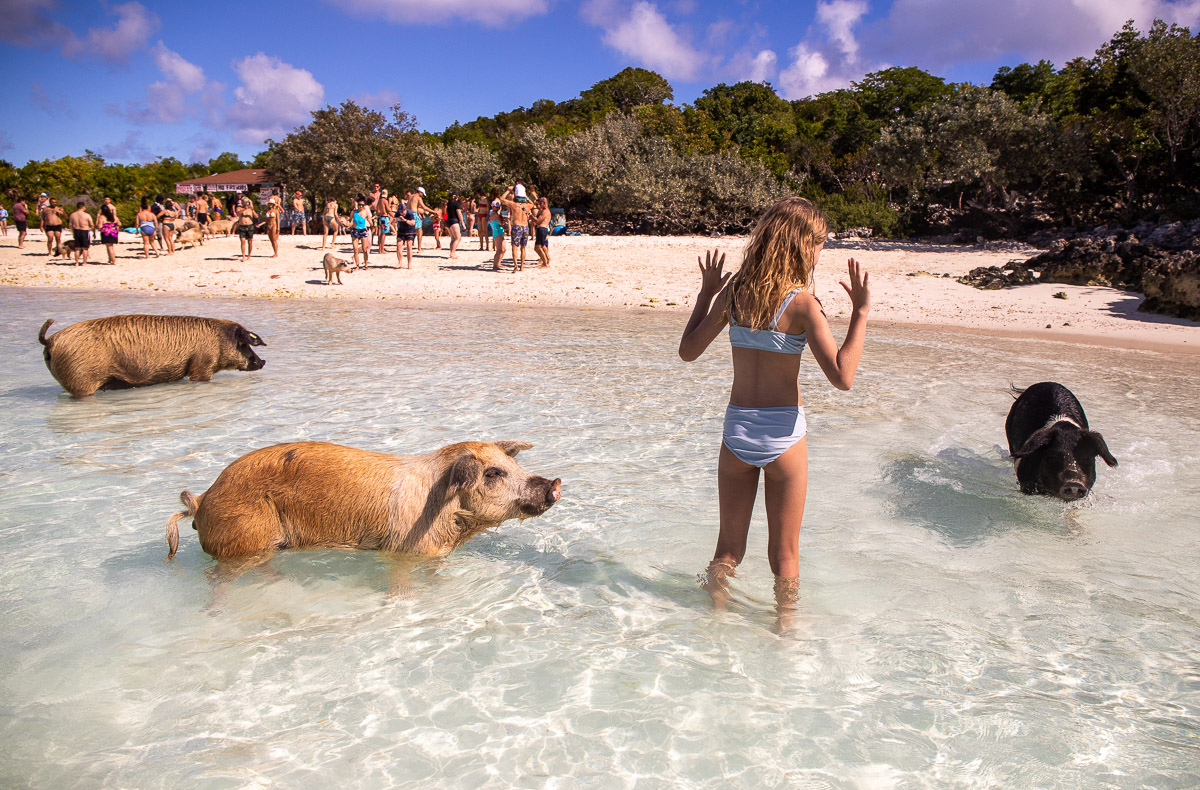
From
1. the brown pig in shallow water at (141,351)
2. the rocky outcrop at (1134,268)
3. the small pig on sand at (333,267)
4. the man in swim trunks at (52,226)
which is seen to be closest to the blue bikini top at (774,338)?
the brown pig in shallow water at (141,351)

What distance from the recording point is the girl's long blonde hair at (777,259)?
3.35 m

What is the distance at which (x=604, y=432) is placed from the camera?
7.09 metres

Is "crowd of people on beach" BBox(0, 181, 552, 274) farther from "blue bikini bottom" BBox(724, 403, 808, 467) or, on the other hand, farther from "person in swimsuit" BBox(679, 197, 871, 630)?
"blue bikini bottom" BBox(724, 403, 808, 467)

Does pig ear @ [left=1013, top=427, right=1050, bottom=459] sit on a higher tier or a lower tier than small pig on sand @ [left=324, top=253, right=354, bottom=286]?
lower

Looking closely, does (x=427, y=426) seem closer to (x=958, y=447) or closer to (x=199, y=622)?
(x=199, y=622)

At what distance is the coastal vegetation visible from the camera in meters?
22.1

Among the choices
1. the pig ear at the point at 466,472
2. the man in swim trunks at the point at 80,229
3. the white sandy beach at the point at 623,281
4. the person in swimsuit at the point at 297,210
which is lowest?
the pig ear at the point at 466,472

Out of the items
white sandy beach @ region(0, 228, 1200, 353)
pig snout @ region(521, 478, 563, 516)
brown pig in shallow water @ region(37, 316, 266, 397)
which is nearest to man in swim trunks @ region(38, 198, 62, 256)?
white sandy beach @ region(0, 228, 1200, 353)

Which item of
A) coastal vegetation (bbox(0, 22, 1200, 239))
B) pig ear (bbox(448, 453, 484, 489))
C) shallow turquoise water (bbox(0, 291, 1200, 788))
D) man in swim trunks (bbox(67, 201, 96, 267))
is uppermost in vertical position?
coastal vegetation (bbox(0, 22, 1200, 239))

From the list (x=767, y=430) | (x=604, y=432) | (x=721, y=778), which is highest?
(x=767, y=430)

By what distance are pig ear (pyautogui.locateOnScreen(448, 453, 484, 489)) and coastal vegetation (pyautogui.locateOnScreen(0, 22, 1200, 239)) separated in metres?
22.3

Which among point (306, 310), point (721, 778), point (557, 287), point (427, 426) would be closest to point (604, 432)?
point (427, 426)

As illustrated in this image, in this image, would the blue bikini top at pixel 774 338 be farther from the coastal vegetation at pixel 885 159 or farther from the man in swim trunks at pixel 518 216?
the coastal vegetation at pixel 885 159

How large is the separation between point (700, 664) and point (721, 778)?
28.1 inches
